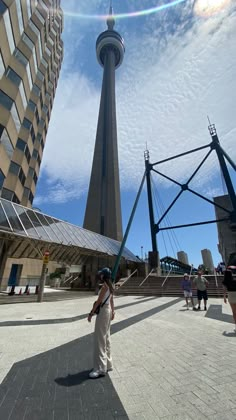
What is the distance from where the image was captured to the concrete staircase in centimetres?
1707

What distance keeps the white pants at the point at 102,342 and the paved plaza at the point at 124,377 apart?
19 centimetres

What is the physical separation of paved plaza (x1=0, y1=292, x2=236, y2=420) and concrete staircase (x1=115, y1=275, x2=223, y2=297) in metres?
11.9

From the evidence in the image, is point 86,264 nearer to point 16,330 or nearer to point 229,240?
point 16,330

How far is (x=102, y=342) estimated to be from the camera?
3459 millimetres

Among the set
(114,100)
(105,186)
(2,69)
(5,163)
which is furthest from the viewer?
(114,100)

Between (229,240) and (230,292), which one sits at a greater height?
(229,240)

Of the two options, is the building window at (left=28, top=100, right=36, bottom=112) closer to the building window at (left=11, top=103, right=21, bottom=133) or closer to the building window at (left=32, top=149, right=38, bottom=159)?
the building window at (left=32, top=149, right=38, bottom=159)

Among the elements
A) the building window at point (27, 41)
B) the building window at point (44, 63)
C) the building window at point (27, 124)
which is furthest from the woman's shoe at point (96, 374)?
the building window at point (44, 63)

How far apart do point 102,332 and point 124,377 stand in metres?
0.73

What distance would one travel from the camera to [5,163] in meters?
17.6

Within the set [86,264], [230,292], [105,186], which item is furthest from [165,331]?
[105,186]

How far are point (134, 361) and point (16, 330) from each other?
13.9 feet

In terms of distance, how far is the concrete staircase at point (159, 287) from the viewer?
17069 mm

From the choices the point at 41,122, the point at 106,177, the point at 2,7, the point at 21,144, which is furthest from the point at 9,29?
the point at 106,177
